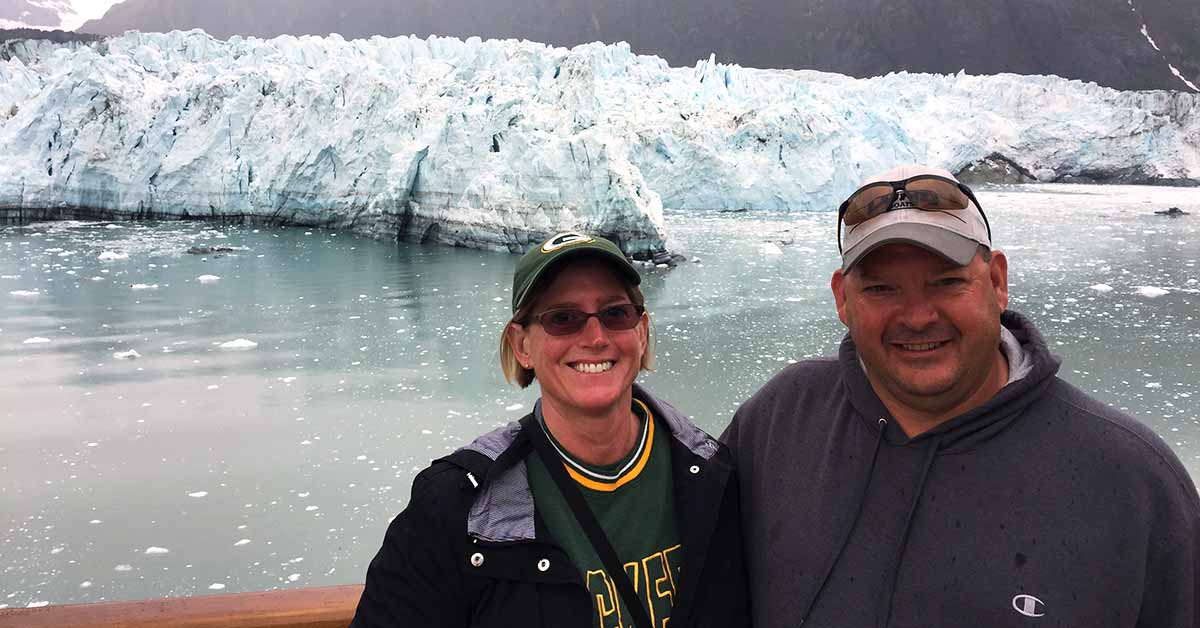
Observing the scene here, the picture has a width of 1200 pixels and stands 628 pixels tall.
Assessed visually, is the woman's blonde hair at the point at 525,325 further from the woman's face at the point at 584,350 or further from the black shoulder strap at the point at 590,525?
the black shoulder strap at the point at 590,525

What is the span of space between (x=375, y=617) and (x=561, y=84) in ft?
59.0

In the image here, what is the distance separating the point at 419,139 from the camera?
1474 centimetres

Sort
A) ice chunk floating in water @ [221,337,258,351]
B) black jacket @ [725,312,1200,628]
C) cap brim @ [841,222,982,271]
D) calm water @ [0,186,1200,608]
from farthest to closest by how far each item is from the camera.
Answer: ice chunk floating in water @ [221,337,258,351] < calm water @ [0,186,1200,608] < cap brim @ [841,222,982,271] < black jacket @ [725,312,1200,628]

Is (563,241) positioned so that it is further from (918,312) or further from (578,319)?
(918,312)

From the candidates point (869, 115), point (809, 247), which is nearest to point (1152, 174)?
point (869, 115)

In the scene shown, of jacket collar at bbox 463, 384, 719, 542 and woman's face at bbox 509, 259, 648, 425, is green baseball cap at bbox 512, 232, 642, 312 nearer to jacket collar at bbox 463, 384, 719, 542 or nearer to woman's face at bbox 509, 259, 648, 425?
woman's face at bbox 509, 259, 648, 425

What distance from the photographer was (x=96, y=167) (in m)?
16.9

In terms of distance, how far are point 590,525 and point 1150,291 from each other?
10050 mm

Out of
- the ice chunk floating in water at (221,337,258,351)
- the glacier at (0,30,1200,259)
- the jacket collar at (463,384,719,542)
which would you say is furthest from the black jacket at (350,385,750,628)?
the glacier at (0,30,1200,259)

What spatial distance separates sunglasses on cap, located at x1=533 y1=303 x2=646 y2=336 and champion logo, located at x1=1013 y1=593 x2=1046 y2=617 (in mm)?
564

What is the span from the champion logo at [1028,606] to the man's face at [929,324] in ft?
0.75

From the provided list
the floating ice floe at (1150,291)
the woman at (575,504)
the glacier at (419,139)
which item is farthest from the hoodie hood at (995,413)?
the glacier at (419,139)

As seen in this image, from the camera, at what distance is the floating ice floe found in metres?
8.78

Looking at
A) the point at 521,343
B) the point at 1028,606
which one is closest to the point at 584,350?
the point at 521,343
